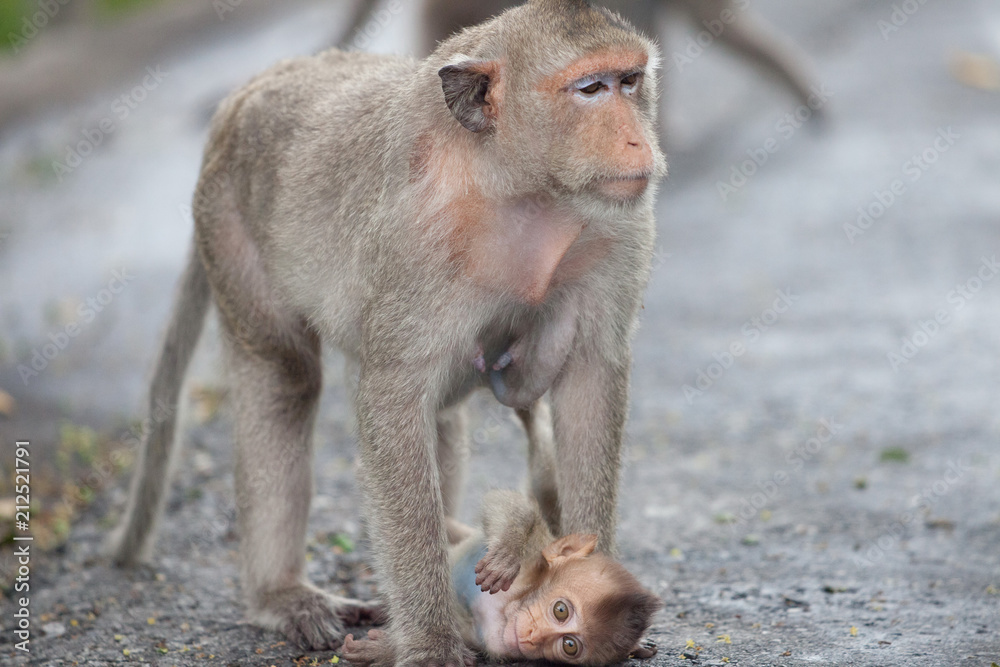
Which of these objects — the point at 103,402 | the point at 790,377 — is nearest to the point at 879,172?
the point at 790,377

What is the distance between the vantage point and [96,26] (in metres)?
13.1

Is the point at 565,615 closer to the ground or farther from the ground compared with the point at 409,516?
closer to the ground

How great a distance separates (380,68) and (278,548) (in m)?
1.74

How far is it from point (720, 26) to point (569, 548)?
8.46 m

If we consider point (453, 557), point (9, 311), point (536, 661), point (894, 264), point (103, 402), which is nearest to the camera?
point (536, 661)

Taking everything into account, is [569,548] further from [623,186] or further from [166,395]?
[166,395]

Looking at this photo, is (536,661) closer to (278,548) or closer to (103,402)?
(278,548)

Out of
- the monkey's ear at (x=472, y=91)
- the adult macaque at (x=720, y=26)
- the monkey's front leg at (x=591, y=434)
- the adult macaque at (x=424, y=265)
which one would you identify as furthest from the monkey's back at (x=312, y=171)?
the adult macaque at (x=720, y=26)

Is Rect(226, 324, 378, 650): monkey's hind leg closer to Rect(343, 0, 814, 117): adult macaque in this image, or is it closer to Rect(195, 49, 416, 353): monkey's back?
Rect(195, 49, 416, 353): monkey's back

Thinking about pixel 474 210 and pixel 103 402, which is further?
pixel 103 402

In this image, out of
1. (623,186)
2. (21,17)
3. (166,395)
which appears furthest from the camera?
(21,17)

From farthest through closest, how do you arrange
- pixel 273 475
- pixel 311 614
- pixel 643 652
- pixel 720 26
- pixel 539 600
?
pixel 720 26 < pixel 273 475 < pixel 311 614 < pixel 643 652 < pixel 539 600

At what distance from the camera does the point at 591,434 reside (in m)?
3.83

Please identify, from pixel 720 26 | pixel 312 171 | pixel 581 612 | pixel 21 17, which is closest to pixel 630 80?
pixel 312 171
